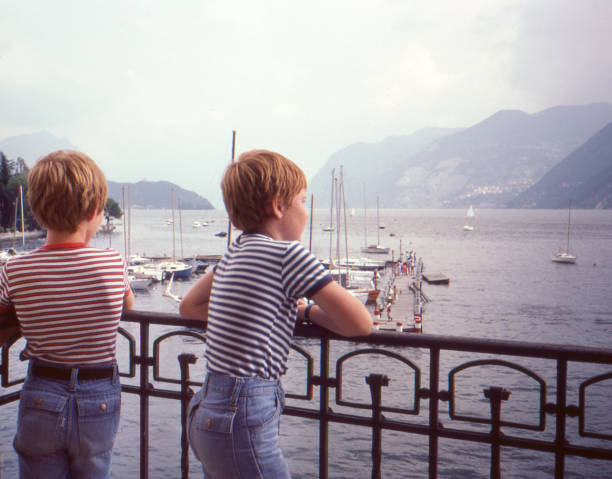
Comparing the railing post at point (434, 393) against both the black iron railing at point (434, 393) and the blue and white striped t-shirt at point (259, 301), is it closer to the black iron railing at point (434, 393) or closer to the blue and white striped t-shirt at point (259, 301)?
the black iron railing at point (434, 393)

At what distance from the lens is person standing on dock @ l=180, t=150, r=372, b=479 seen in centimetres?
163

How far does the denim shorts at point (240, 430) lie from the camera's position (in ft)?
5.34

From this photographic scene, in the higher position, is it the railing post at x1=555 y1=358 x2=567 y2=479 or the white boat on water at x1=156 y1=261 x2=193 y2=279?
the railing post at x1=555 y1=358 x2=567 y2=479

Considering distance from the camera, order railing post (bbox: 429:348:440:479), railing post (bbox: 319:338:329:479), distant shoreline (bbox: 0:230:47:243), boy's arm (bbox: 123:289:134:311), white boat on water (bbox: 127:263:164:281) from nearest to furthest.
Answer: railing post (bbox: 429:348:440:479) < railing post (bbox: 319:338:329:479) < boy's arm (bbox: 123:289:134:311) < white boat on water (bbox: 127:263:164:281) < distant shoreline (bbox: 0:230:47:243)

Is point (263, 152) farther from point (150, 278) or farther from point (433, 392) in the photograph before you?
point (150, 278)

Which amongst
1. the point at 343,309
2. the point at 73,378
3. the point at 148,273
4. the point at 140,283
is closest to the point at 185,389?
the point at 73,378

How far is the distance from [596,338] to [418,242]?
78.1 m

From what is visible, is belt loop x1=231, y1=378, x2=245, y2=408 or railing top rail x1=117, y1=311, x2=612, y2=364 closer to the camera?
belt loop x1=231, y1=378, x2=245, y2=408

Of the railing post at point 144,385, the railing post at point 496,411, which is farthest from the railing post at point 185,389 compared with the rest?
the railing post at point 496,411

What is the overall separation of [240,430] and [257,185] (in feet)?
2.53

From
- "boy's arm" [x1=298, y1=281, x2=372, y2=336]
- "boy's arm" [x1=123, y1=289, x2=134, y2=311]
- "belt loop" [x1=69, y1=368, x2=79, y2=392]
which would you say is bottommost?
"belt loop" [x1=69, y1=368, x2=79, y2=392]

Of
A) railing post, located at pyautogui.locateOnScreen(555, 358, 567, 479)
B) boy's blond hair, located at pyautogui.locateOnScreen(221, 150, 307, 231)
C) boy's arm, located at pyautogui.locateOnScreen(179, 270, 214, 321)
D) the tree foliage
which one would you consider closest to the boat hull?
the tree foliage

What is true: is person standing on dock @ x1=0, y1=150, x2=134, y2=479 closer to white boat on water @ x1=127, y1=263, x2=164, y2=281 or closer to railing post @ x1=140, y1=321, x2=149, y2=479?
railing post @ x1=140, y1=321, x2=149, y2=479

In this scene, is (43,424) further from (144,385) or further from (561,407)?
(561,407)
